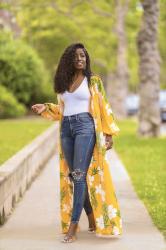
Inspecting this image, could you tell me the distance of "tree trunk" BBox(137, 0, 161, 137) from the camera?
2506 centimetres

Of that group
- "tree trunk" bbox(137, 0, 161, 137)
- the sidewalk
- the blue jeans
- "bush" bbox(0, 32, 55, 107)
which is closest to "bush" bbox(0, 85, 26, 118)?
"bush" bbox(0, 32, 55, 107)

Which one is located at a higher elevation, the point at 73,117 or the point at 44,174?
the point at 73,117

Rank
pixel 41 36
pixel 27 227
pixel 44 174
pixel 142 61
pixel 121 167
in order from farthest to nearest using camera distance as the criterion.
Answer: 1. pixel 41 36
2. pixel 142 61
3. pixel 121 167
4. pixel 44 174
5. pixel 27 227

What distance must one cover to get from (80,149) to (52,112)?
66cm

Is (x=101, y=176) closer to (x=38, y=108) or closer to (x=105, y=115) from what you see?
(x=105, y=115)

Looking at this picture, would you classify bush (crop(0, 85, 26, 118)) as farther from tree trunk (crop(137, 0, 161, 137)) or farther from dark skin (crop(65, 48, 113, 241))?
dark skin (crop(65, 48, 113, 241))

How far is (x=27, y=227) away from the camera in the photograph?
870 centimetres

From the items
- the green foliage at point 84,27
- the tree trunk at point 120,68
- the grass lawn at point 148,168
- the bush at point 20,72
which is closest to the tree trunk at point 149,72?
the grass lawn at point 148,168

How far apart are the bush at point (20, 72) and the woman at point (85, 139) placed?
97.7ft

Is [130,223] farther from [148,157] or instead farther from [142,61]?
[142,61]

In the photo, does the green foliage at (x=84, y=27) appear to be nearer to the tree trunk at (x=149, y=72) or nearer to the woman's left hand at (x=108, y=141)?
the tree trunk at (x=149, y=72)

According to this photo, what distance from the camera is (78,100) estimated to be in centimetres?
789

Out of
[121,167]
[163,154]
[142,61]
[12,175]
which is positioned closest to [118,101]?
[142,61]

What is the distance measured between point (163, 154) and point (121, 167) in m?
3.43
